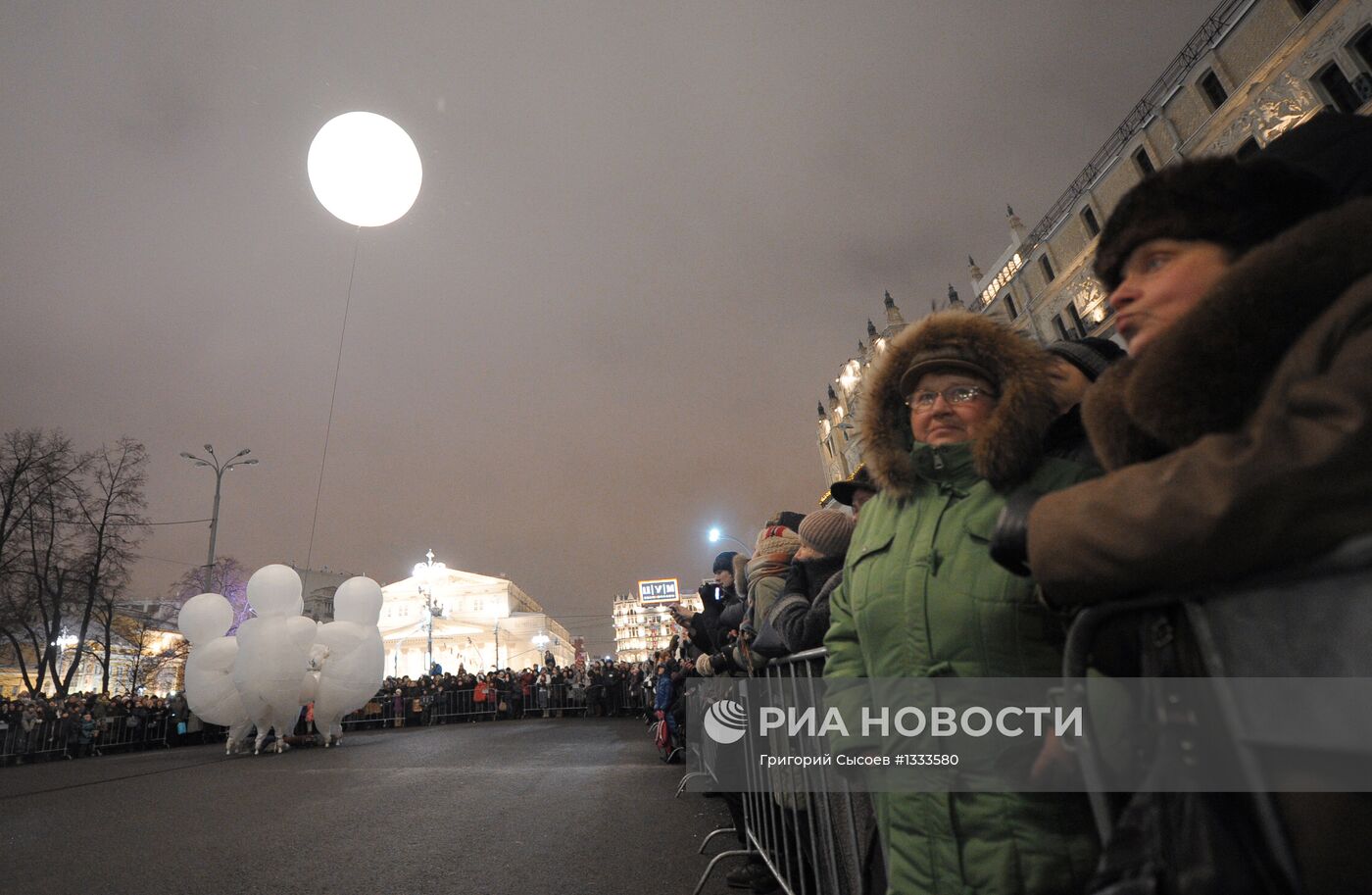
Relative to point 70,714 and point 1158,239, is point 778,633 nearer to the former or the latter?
point 1158,239

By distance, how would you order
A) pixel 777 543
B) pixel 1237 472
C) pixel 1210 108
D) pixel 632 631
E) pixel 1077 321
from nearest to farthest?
1. pixel 1237 472
2. pixel 777 543
3. pixel 1210 108
4. pixel 1077 321
5. pixel 632 631

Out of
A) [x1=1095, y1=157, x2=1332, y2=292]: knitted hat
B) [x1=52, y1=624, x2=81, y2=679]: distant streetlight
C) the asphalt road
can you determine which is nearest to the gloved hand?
[x1=1095, y1=157, x2=1332, y2=292]: knitted hat

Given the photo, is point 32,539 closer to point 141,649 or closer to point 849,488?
point 141,649

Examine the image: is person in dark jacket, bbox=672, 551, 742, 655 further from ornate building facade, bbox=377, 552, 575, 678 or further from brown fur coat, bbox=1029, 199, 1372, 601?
ornate building facade, bbox=377, 552, 575, 678

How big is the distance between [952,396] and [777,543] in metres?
2.47

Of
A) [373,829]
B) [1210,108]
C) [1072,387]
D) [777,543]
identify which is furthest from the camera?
[1210,108]

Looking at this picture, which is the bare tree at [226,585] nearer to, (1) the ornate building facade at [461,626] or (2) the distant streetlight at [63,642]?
(2) the distant streetlight at [63,642]

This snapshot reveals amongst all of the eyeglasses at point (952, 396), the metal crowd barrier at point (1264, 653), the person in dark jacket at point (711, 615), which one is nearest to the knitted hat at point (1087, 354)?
the eyeglasses at point (952, 396)

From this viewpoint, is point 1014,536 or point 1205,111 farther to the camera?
point 1205,111

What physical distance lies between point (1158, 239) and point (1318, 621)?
33.7 inches

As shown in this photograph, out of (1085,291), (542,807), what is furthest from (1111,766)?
(1085,291)

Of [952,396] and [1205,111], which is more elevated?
[1205,111]

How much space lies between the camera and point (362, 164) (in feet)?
18.7

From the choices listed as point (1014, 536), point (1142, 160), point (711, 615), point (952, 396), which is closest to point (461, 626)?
point (1142, 160)
